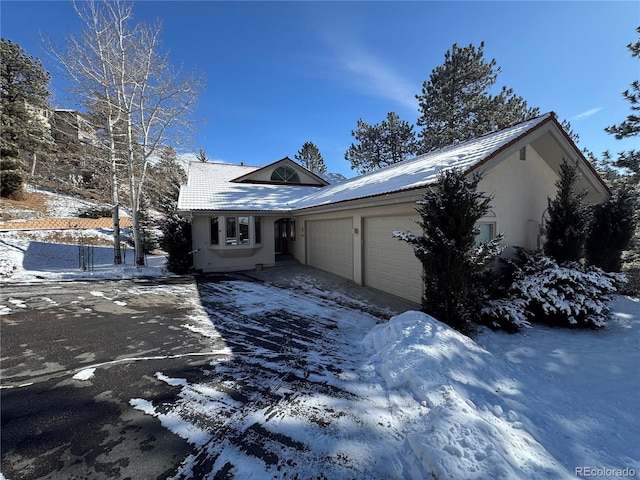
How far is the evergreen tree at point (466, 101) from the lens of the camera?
17500mm

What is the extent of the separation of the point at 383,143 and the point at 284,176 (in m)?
11.9

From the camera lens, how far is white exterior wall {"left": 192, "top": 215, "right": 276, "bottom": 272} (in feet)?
37.7

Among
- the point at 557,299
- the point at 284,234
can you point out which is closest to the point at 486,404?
the point at 557,299

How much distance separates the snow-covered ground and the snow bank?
1 cm

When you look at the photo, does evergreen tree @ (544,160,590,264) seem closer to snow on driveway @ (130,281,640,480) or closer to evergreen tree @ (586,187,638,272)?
snow on driveway @ (130,281,640,480)

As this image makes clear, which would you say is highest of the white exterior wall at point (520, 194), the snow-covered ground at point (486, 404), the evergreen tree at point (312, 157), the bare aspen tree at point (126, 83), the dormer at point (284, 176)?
the evergreen tree at point (312, 157)

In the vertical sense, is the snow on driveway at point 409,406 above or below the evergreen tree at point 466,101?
below

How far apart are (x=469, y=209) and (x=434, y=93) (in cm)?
1851

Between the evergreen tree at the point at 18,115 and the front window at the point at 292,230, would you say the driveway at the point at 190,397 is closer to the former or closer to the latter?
the front window at the point at 292,230

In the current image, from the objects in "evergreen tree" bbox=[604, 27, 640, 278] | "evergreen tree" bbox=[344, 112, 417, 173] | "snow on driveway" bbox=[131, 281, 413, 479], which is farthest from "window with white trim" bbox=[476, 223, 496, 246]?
"evergreen tree" bbox=[344, 112, 417, 173]

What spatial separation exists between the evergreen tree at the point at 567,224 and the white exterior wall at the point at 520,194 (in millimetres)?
623

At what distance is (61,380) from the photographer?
10.4 feet

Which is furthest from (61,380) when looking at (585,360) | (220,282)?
(585,360)

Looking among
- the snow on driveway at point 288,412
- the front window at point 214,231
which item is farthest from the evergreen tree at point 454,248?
the front window at point 214,231
